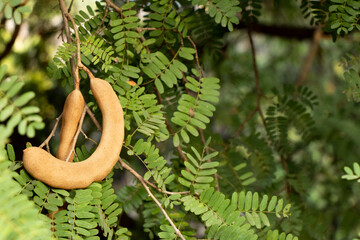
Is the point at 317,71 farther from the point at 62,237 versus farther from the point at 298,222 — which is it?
the point at 62,237

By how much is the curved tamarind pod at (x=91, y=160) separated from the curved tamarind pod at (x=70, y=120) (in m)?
0.02

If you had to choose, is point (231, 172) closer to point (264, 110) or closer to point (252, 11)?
point (252, 11)

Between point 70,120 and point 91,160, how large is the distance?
0.05 metres

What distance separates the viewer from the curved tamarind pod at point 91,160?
14.6 inches

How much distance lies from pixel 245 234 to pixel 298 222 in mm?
266

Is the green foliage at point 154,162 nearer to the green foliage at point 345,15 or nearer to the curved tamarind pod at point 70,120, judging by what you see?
the curved tamarind pod at point 70,120

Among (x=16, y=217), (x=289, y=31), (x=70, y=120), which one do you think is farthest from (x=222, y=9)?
(x=289, y=31)

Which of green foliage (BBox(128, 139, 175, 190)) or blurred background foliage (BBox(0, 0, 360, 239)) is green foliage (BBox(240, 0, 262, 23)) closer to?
blurred background foliage (BBox(0, 0, 360, 239))

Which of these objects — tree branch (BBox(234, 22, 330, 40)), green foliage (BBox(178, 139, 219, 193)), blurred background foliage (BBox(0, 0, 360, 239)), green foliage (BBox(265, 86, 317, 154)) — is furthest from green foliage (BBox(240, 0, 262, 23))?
tree branch (BBox(234, 22, 330, 40))

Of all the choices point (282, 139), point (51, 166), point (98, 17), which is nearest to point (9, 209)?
point (51, 166)

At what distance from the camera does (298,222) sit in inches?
25.3

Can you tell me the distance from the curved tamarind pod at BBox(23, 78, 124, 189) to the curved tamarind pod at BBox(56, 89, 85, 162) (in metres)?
0.02

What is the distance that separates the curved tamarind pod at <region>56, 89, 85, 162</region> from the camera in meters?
0.40

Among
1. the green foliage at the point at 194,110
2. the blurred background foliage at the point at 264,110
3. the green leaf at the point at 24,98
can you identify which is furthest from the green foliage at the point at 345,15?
the green leaf at the point at 24,98
